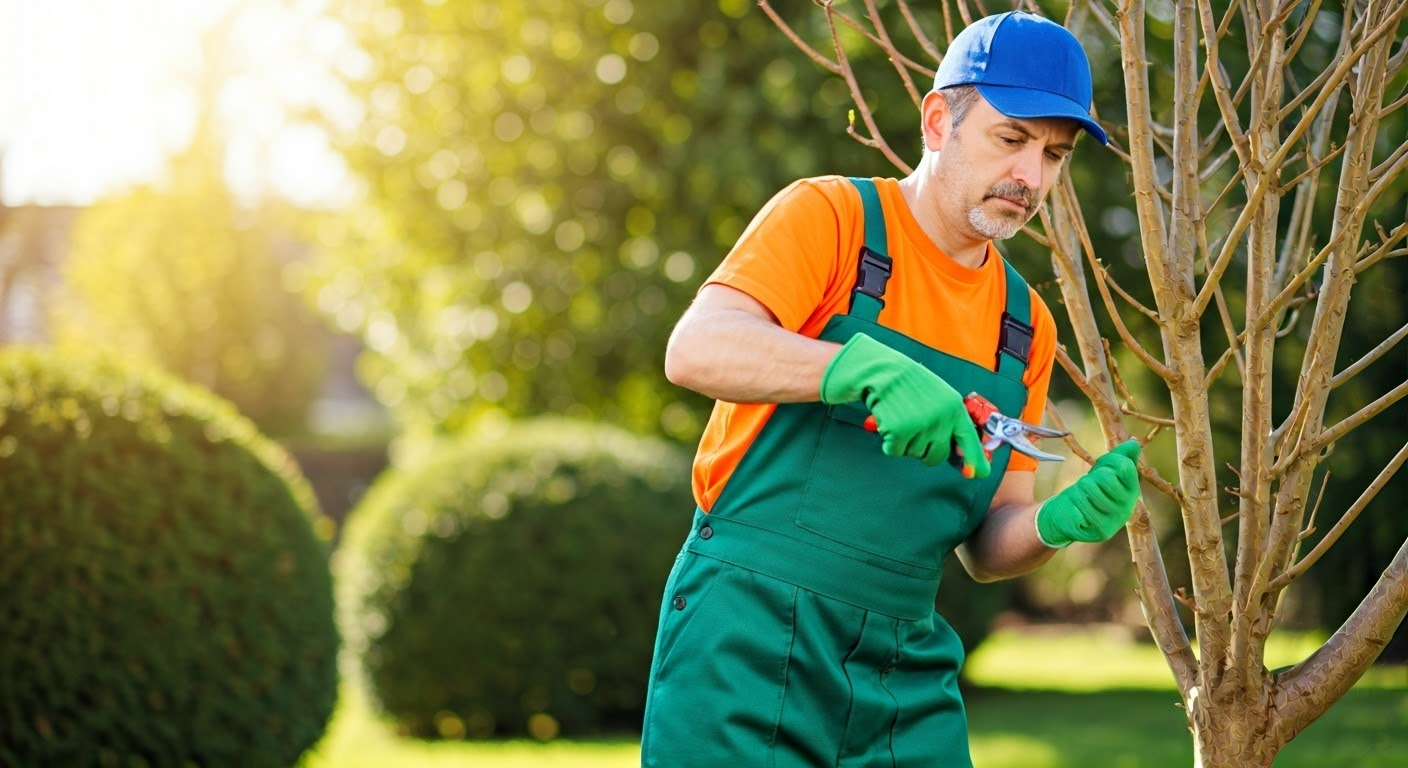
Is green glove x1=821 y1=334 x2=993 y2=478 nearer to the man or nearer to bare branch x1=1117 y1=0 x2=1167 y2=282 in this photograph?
the man

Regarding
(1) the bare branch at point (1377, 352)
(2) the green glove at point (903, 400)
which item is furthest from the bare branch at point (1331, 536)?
(2) the green glove at point (903, 400)

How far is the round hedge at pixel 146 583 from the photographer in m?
5.39

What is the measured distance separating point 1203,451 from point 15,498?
452cm

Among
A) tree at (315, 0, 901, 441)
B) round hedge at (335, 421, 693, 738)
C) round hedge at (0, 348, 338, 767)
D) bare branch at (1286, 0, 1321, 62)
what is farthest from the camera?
tree at (315, 0, 901, 441)

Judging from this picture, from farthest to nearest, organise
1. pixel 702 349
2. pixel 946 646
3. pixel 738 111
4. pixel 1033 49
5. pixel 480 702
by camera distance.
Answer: pixel 738 111 < pixel 480 702 < pixel 946 646 < pixel 1033 49 < pixel 702 349

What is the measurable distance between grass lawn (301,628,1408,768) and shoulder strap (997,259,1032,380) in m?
4.50

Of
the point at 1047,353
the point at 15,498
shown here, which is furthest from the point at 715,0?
the point at 1047,353

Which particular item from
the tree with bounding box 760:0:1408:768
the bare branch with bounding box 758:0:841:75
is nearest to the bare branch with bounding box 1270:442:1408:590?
the tree with bounding box 760:0:1408:768

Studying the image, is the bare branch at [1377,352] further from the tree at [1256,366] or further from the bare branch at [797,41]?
the bare branch at [797,41]

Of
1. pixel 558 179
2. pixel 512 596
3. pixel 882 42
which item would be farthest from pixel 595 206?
pixel 882 42

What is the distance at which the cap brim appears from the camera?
7.92 ft

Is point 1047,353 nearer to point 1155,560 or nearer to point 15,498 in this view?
point 1155,560

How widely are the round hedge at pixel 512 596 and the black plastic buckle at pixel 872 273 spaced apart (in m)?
5.63

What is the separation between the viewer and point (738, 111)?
9234 mm
